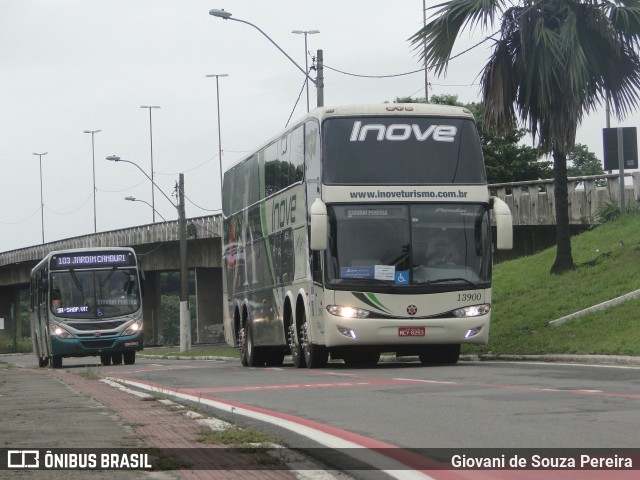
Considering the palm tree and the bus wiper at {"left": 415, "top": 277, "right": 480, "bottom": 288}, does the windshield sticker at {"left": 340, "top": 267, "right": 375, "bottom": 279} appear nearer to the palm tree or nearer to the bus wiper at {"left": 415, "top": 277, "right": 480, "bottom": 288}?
the bus wiper at {"left": 415, "top": 277, "right": 480, "bottom": 288}

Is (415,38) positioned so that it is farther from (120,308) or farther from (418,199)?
(120,308)

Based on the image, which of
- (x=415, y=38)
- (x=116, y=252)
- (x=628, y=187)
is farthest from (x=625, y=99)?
(x=116, y=252)

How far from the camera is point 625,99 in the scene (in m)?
28.9

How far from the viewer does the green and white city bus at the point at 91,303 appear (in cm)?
3575

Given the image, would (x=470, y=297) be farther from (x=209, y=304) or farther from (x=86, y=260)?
(x=209, y=304)

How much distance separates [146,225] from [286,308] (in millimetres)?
52082

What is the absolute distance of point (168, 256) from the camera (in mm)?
76625

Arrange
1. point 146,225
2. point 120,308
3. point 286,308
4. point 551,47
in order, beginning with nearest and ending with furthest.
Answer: point 286,308 < point 551,47 < point 120,308 < point 146,225

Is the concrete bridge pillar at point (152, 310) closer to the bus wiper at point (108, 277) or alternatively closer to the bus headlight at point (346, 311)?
the bus wiper at point (108, 277)

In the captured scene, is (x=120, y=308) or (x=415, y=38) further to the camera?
(x=120, y=308)

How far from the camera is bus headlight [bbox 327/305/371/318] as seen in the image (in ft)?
70.5

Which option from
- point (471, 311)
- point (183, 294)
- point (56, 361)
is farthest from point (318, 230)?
point (183, 294)

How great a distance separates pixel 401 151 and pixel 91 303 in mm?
16110

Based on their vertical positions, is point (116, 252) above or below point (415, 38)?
below
